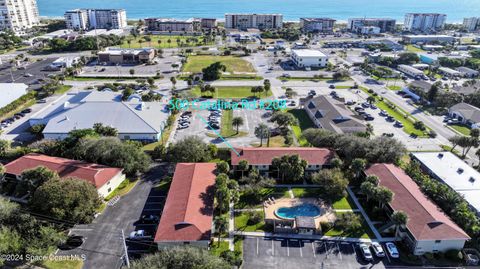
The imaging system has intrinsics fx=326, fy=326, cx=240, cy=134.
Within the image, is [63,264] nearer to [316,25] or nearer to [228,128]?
[228,128]

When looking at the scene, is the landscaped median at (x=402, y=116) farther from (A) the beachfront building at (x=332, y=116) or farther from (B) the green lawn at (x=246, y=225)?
(B) the green lawn at (x=246, y=225)

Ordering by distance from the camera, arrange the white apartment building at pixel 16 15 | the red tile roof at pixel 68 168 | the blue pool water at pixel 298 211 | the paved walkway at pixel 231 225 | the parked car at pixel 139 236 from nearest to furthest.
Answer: the paved walkway at pixel 231 225 → the parked car at pixel 139 236 → the blue pool water at pixel 298 211 → the red tile roof at pixel 68 168 → the white apartment building at pixel 16 15

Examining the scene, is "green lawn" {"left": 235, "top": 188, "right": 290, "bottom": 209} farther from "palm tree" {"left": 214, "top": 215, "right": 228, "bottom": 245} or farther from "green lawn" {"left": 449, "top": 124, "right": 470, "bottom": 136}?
"green lawn" {"left": 449, "top": 124, "right": 470, "bottom": 136}


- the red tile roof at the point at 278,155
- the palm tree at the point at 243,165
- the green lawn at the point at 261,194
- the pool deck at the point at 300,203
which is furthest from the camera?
the red tile roof at the point at 278,155

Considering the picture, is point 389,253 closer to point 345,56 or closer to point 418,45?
point 345,56

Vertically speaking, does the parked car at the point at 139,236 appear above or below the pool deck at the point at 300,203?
above

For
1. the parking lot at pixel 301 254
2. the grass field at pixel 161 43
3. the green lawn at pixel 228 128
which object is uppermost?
the grass field at pixel 161 43

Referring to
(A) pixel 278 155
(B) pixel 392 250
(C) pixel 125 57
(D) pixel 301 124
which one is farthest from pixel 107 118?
(C) pixel 125 57

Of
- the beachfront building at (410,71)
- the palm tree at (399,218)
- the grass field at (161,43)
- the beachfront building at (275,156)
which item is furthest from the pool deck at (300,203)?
the grass field at (161,43)
